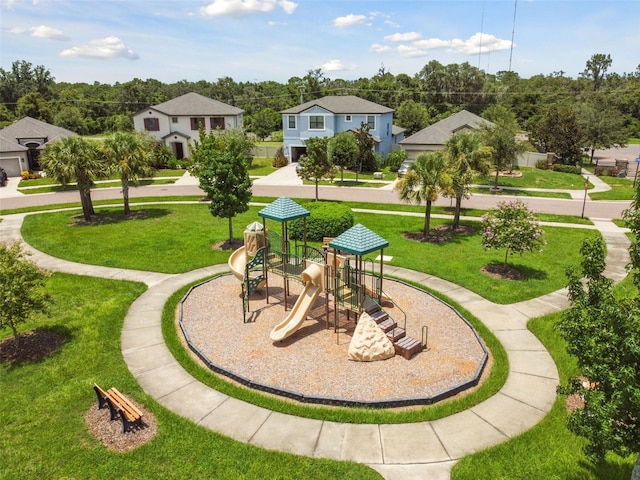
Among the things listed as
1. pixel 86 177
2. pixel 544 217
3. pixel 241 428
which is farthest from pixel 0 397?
pixel 544 217

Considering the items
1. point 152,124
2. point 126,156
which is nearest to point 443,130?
point 152,124

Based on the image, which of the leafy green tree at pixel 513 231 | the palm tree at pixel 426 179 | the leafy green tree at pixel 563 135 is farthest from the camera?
the leafy green tree at pixel 563 135

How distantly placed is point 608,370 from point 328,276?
9212 millimetres

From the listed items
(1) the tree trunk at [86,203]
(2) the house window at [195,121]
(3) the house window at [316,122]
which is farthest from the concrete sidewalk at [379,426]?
(2) the house window at [195,121]

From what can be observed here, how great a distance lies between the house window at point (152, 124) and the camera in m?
55.5

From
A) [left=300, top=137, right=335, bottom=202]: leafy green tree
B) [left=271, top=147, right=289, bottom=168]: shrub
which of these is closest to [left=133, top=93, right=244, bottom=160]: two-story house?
[left=271, top=147, right=289, bottom=168]: shrub

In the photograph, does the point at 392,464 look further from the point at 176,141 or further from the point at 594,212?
the point at 176,141

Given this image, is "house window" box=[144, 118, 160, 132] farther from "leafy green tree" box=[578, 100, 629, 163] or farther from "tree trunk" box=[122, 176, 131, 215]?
"leafy green tree" box=[578, 100, 629, 163]

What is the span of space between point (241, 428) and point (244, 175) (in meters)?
15.1

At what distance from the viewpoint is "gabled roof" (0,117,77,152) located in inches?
1855

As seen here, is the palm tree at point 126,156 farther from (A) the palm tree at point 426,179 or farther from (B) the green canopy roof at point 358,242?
(B) the green canopy roof at point 358,242

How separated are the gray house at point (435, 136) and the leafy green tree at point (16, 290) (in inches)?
1655

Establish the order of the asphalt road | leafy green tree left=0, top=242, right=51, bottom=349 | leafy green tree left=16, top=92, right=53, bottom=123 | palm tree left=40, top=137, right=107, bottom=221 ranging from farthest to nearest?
leafy green tree left=16, top=92, right=53, bottom=123 → the asphalt road → palm tree left=40, top=137, right=107, bottom=221 → leafy green tree left=0, top=242, right=51, bottom=349

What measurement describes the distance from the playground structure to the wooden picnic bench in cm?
472
